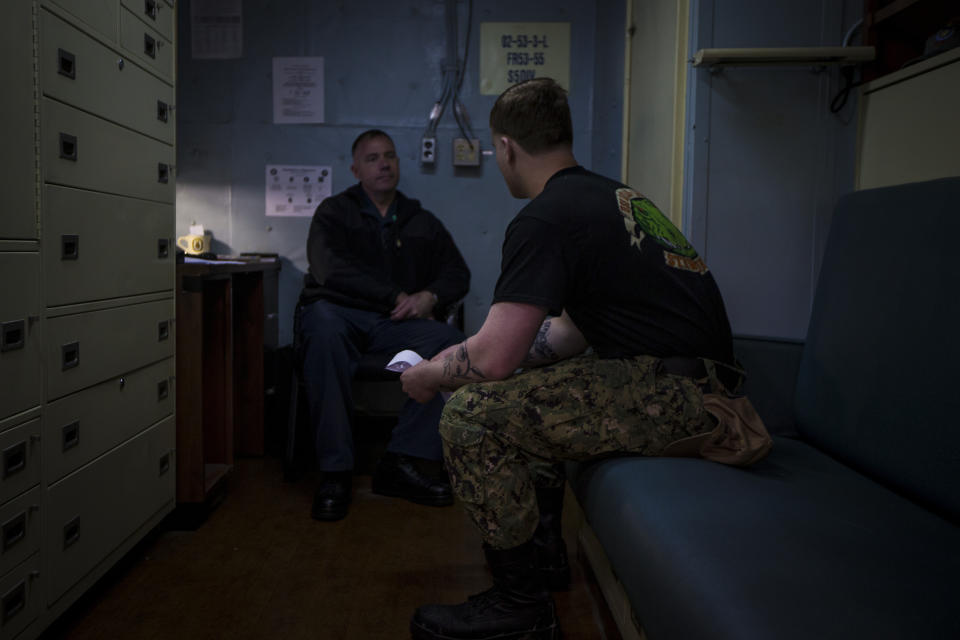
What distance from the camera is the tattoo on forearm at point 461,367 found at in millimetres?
1250

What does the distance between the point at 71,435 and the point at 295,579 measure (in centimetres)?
58

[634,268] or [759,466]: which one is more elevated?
[634,268]

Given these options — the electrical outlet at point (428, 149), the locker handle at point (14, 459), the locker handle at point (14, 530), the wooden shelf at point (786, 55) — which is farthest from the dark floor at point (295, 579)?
the electrical outlet at point (428, 149)

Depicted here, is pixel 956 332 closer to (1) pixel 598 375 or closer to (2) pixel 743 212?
(1) pixel 598 375

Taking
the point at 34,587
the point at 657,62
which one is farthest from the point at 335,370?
the point at 657,62

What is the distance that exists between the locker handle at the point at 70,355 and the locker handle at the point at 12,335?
129 mm

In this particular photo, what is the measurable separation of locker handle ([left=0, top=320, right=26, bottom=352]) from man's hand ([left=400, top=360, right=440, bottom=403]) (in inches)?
26.2

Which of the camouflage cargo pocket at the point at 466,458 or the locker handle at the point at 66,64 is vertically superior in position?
the locker handle at the point at 66,64

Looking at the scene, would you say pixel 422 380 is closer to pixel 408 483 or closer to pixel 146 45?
pixel 408 483

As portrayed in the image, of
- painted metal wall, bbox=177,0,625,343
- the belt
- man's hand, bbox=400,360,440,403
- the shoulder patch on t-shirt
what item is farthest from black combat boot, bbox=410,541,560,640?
painted metal wall, bbox=177,0,625,343

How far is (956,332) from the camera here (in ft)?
3.22

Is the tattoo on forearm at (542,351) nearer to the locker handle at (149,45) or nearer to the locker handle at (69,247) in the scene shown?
the locker handle at (69,247)

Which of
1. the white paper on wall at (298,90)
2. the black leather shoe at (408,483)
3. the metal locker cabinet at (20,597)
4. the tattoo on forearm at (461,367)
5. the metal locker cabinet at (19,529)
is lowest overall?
the black leather shoe at (408,483)

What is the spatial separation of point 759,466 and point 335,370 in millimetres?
1363
